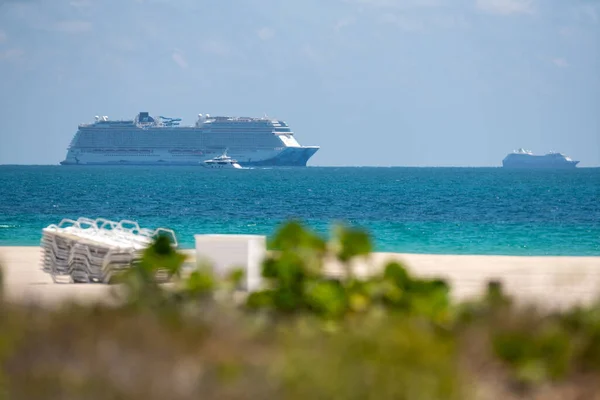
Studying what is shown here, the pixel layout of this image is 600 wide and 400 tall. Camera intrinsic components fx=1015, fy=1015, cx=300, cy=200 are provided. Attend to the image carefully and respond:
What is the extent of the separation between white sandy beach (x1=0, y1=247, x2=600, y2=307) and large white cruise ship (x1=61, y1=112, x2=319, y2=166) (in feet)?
347

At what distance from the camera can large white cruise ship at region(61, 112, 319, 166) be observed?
4697 inches

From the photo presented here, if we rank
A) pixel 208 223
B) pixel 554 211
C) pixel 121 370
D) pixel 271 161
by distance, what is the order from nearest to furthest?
1. pixel 121 370
2. pixel 208 223
3. pixel 554 211
4. pixel 271 161

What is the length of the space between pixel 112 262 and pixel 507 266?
448 centimetres

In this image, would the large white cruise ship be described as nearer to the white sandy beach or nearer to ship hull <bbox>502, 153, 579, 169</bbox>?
ship hull <bbox>502, 153, 579, 169</bbox>

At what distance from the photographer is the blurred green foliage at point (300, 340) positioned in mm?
3371

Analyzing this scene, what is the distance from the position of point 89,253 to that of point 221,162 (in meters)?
109

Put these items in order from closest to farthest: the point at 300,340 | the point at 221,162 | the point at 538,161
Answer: the point at 300,340 → the point at 221,162 → the point at 538,161

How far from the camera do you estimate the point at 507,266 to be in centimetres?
1117

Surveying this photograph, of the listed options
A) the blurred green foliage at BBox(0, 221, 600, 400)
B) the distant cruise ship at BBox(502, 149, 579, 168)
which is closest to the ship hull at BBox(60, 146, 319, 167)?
the distant cruise ship at BBox(502, 149, 579, 168)

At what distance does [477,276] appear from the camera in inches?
389

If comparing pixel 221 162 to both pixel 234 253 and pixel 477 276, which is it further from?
pixel 234 253

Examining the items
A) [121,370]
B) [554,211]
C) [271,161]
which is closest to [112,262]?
[121,370]

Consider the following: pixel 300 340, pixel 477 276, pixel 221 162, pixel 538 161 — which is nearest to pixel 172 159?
pixel 221 162

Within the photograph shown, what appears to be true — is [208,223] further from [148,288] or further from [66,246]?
[148,288]
